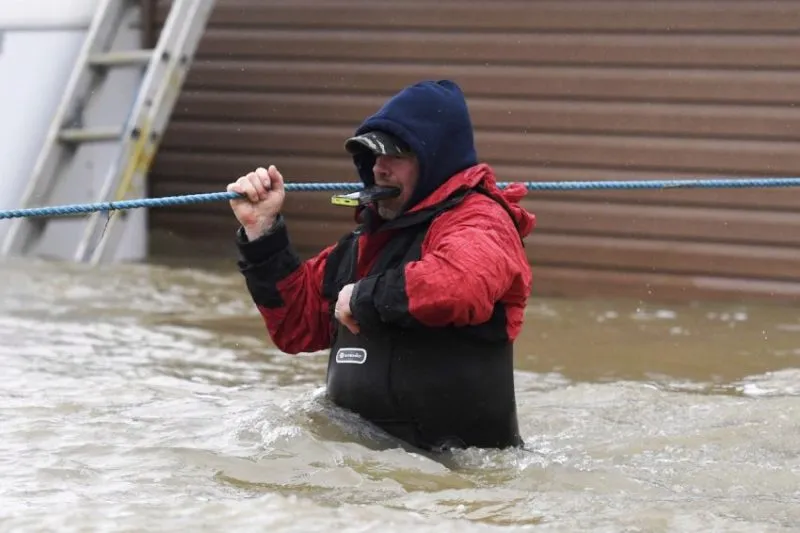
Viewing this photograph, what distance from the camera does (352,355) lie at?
14.0 feet

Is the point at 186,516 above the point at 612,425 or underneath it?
underneath

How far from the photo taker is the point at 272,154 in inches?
385

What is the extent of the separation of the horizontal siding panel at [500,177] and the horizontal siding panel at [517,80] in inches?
19.0

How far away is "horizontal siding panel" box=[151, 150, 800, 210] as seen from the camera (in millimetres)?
8398

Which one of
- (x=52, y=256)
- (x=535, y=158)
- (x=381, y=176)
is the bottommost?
(x=52, y=256)

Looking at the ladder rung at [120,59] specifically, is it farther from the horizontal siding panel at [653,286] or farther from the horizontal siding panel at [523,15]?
the horizontal siding panel at [653,286]

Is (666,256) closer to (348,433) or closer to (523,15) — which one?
(523,15)

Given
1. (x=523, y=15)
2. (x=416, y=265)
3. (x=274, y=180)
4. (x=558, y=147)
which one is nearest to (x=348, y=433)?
(x=416, y=265)

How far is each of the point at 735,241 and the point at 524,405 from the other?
3.26 meters

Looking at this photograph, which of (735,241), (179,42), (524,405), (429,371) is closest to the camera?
(429,371)

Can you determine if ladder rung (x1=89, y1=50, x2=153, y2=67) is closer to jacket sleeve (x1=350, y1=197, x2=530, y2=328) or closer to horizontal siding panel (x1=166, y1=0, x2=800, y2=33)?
horizontal siding panel (x1=166, y1=0, x2=800, y2=33)

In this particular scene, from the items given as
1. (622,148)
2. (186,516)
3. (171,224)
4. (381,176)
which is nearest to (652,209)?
(622,148)

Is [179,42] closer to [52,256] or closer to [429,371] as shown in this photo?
[52,256]

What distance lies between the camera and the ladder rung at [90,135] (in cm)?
919
